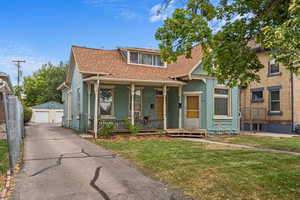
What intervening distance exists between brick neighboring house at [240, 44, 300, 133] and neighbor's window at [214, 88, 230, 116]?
451 centimetres

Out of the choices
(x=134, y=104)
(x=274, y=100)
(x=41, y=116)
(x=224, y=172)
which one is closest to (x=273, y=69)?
(x=274, y=100)

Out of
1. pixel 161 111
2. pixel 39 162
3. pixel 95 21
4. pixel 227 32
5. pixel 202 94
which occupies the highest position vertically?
pixel 95 21

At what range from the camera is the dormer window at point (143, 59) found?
55.3 feet

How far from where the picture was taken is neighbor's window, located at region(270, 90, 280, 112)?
19078mm

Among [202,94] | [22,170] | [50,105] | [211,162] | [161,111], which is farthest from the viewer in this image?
[50,105]

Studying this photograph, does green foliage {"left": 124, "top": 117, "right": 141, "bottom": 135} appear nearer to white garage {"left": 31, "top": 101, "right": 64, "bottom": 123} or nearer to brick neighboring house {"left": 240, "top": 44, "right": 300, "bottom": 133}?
brick neighboring house {"left": 240, "top": 44, "right": 300, "bottom": 133}

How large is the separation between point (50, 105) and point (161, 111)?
21.8m

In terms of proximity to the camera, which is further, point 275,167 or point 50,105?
point 50,105

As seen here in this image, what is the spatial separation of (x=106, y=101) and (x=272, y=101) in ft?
42.7

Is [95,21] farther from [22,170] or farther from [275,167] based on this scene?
[275,167]

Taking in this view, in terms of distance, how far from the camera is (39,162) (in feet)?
24.8

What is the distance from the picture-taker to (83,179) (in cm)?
583

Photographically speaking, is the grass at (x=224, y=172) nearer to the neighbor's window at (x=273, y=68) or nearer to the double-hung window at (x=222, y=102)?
the double-hung window at (x=222, y=102)

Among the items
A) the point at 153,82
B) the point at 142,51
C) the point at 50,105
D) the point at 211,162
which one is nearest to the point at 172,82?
the point at 153,82
